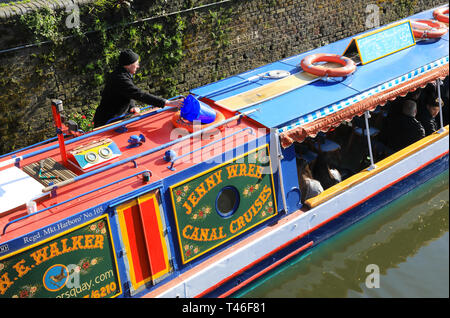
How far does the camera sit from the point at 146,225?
17.2 ft

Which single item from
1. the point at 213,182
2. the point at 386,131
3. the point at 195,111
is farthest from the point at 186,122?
the point at 386,131

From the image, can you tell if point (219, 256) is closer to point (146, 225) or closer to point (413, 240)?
point (146, 225)

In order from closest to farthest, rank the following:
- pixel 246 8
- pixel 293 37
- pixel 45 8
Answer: pixel 45 8
pixel 246 8
pixel 293 37

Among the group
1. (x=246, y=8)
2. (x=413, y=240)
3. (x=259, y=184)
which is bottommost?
(x=413, y=240)

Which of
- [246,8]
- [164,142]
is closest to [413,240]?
[164,142]

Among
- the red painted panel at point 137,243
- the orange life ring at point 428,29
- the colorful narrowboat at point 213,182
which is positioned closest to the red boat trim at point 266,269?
the colorful narrowboat at point 213,182

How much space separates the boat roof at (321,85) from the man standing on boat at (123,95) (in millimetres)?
873

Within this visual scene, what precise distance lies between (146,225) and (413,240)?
4103mm

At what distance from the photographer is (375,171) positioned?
7.20 m

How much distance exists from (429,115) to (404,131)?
517 mm

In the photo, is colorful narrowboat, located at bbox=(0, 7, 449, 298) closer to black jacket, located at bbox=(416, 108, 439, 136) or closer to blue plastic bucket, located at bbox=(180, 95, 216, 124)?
blue plastic bucket, located at bbox=(180, 95, 216, 124)

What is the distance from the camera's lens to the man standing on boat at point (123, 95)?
6316 millimetres

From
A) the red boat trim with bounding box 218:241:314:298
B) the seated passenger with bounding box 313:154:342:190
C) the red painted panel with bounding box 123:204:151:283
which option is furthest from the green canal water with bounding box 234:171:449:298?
the red painted panel with bounding box 123:204:151:283

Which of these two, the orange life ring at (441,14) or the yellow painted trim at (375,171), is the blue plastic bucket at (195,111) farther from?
the orange life ring at (441,14)
